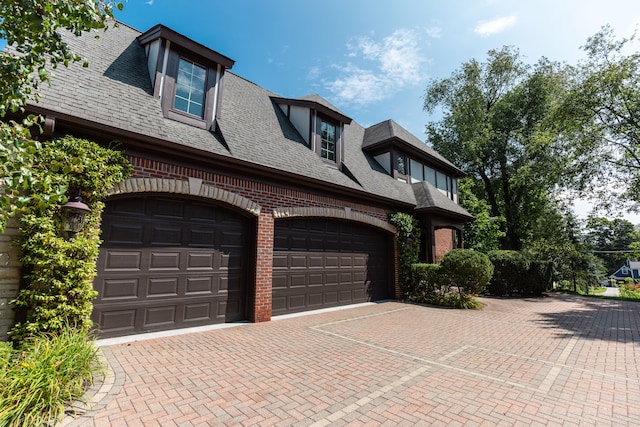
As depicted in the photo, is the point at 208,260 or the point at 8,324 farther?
the point at 208,260

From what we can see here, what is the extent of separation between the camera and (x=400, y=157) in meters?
15.1

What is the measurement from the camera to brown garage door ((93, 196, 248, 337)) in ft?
18.4

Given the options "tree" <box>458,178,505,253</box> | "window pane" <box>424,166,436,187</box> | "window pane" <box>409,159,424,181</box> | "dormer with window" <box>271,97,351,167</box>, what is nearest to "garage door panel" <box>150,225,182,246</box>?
"dormer with window" <box>271,97,351,167</box>

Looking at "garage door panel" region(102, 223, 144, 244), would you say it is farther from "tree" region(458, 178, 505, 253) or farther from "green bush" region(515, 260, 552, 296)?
"tree" region(458, 178, 505, 253)

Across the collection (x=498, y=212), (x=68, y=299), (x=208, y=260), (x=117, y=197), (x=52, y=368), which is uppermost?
(x=498, y=212)

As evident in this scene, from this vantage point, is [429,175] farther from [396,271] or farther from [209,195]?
[209,195]

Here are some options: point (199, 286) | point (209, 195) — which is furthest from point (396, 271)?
point (209, 195)

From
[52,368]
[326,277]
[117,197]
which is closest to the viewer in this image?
[52,368]

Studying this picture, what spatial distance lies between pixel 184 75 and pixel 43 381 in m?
7.02

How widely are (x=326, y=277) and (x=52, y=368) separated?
691cm

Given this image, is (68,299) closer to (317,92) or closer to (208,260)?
(208,260)

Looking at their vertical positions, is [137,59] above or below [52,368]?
above

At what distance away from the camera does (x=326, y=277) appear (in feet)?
30.7

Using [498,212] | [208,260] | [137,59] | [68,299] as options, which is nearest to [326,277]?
[208,260]
